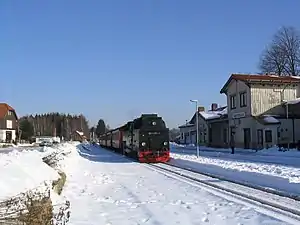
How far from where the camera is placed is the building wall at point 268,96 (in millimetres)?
51750

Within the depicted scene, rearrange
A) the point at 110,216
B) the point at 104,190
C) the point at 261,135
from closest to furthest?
1. the point at 110,216
2. the point at 104,190
3. the point at 261,135

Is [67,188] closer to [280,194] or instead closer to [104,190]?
[104,190]

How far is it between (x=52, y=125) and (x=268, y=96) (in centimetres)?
12391

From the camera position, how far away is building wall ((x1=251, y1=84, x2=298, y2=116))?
51.8 m

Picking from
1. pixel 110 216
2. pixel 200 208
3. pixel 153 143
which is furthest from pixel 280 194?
pixel 153 143

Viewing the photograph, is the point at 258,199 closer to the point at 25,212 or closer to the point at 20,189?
the point at 20,189

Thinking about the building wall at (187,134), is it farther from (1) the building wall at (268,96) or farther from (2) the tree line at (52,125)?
(2) the tree line at (52,125)

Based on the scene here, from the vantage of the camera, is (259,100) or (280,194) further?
(259,100)

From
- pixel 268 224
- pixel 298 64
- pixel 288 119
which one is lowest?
pixel 268 224

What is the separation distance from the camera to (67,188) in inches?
645

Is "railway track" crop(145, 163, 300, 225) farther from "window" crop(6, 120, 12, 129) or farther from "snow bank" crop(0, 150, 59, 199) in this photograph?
"window" crop(6, 120, 12, 129)

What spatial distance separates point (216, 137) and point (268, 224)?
55.9 m

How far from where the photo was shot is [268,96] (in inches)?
2063

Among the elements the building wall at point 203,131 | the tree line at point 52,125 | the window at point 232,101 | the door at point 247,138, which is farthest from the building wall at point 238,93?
the tree line at point 52,125
